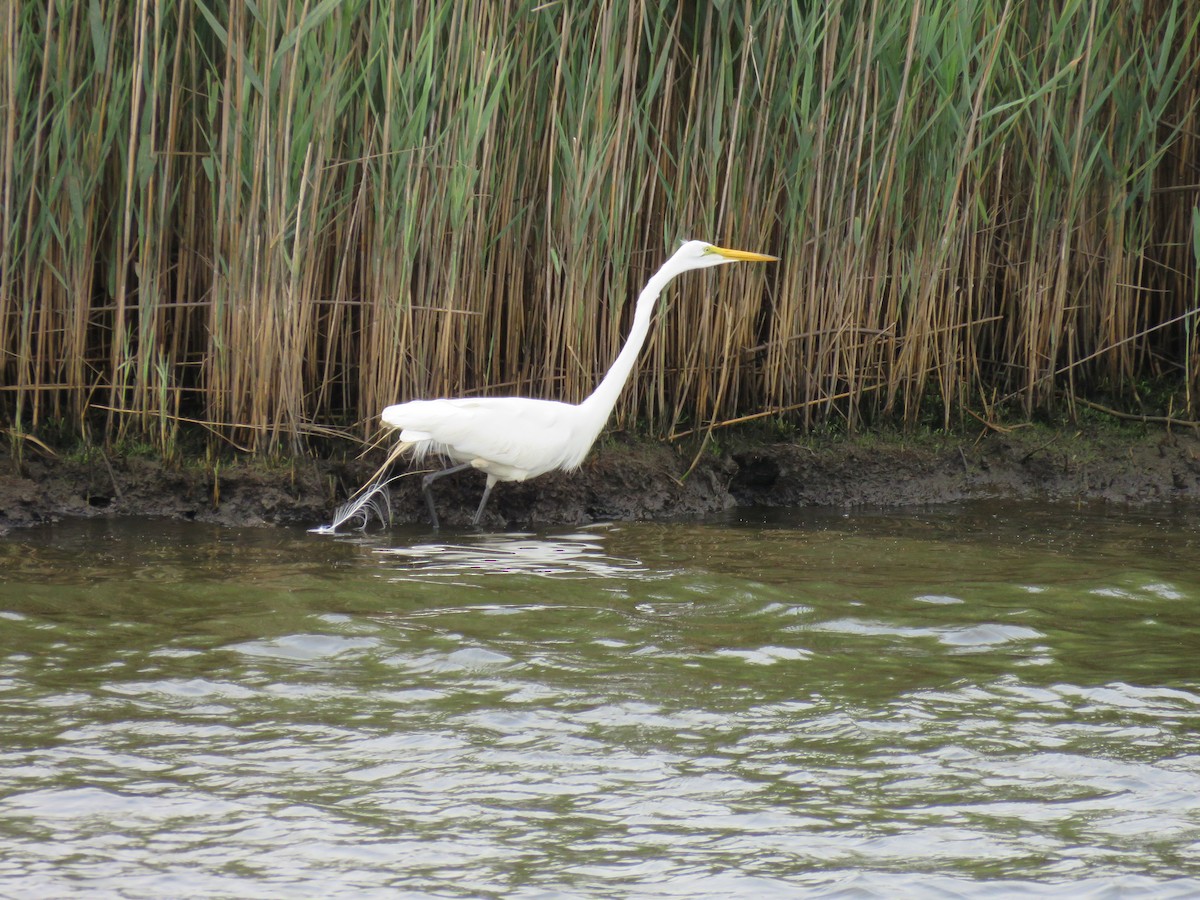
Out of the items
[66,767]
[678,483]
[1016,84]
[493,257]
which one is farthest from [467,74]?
[66,767]

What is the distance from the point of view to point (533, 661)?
3502 millimetres

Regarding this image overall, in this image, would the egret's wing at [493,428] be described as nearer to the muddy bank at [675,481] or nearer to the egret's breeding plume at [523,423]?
the egret's breeding plume at [523,423]

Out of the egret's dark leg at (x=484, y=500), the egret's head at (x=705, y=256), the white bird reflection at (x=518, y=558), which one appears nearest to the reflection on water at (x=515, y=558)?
the white bird reflection at (x=518, y=558)

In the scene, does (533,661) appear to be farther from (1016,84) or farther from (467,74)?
(1016,84)

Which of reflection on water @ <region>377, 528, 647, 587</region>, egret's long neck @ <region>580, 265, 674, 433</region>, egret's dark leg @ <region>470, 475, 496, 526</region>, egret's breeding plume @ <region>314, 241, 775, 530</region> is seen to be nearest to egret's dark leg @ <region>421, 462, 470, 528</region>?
egret's breeding plume @ <region>314, 241, 775, 530</region>

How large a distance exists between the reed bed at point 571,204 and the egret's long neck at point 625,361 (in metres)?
0.23

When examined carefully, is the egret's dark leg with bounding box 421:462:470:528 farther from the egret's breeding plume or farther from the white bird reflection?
the white bird reflection

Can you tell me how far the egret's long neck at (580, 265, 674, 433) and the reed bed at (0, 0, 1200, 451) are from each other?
0.77ft

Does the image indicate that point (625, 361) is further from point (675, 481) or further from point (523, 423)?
point (675, 481)

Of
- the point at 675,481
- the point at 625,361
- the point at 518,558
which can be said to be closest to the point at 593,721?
the point at 518,558

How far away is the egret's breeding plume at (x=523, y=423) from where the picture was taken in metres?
5.02

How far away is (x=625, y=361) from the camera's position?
207 inches

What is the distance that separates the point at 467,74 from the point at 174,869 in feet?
11.4

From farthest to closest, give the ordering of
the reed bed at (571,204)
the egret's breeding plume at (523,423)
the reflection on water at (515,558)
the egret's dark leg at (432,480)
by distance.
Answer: the egret's dark leg at (432,480) < the egret's breeding plume at (523,423) < the reed bed at (571,204) < the reflection on water at (515,558)
